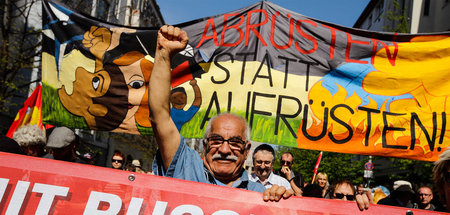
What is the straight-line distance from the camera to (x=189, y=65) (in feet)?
14.7

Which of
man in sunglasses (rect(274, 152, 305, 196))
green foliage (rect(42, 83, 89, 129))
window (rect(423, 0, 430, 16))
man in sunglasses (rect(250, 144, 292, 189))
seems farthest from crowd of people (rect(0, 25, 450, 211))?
window (rect(423, 0, 430, 16))

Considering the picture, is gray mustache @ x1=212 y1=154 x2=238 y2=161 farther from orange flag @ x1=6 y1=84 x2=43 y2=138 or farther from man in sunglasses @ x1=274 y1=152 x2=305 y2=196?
orange flag @ x1=6 y1=84 x2=43 y2=138

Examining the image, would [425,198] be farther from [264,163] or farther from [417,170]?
[417,170]

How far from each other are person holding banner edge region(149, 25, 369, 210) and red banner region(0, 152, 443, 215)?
0.09 metres

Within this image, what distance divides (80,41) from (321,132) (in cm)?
280

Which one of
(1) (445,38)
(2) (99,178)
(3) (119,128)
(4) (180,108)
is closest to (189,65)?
(4) (180,108)

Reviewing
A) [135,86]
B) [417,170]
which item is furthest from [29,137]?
[417,170]

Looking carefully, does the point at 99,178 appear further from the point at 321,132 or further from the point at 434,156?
the point at 434,156

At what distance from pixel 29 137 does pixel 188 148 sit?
2789mm

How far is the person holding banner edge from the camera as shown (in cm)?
227

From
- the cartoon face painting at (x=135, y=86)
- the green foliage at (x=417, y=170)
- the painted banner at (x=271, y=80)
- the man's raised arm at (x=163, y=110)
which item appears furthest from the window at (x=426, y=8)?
the man's raised arm at (x=163, y=110)

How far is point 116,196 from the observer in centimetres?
226

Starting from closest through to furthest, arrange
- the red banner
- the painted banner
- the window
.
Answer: the red banner → the painted banner → the window

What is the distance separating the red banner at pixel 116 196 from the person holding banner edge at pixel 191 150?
0.31 ft
